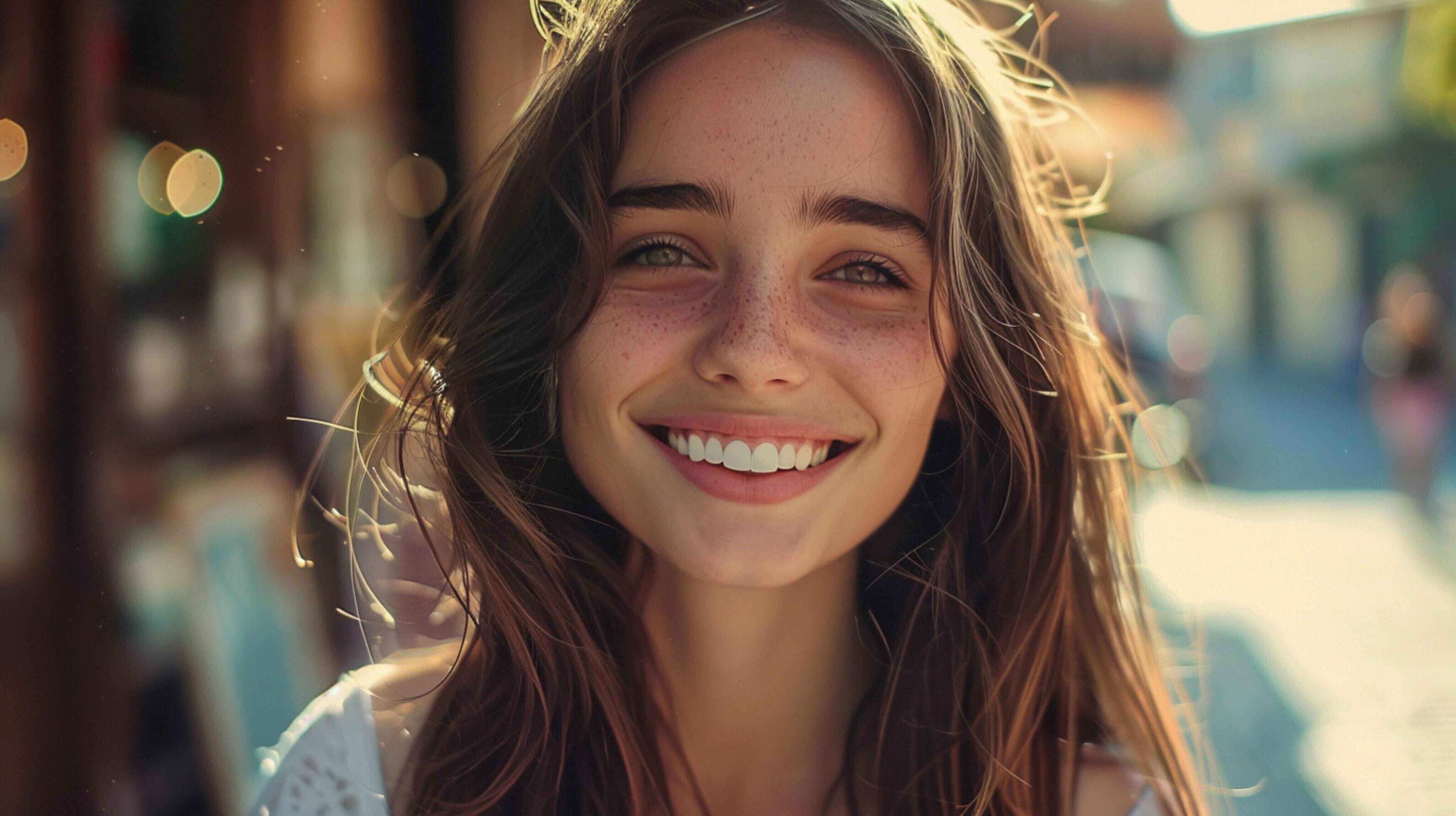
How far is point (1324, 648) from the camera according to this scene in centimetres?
221

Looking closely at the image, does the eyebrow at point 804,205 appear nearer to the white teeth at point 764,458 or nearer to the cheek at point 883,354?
the cheek at point 883,354

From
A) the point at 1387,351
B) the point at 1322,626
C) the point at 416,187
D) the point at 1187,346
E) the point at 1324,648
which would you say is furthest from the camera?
the point at 1187,346

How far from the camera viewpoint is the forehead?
38.5 inches

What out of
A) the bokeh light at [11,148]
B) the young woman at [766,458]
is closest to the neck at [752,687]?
the young woman at [766,458]

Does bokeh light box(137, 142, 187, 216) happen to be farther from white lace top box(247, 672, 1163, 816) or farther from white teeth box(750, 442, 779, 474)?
white teeth box(750, 442, 779, 474)

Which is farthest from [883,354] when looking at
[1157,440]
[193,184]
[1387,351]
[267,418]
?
[1387,351]

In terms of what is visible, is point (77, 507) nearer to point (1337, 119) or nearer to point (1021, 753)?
point (1021, 753)

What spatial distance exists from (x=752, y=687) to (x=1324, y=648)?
1625 mm

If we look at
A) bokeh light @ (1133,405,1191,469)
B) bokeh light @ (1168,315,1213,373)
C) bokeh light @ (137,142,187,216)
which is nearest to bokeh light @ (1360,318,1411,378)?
bokeh light @ (1168,315,1213,373)

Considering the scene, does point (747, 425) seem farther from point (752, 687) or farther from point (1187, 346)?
point (1187, 346)

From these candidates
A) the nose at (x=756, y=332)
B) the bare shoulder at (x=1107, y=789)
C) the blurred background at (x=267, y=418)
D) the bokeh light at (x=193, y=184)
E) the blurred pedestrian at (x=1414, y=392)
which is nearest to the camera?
the nose at (x=756, y=332)

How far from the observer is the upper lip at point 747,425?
1011 mm

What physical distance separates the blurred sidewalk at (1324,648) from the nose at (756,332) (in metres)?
0.63

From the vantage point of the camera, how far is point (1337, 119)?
11.4m
